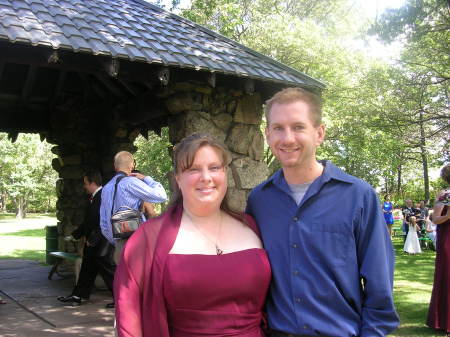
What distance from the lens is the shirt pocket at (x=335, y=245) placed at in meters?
1.79

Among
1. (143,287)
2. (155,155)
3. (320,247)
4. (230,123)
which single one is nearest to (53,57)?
(230,123)

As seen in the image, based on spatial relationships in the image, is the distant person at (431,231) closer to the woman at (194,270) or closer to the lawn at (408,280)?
the lawn at (408,280)

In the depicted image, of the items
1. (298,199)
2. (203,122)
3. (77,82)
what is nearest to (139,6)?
(77,82)

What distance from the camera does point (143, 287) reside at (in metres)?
1.84

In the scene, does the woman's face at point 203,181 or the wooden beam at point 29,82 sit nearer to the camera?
the woman's face at point 203,181

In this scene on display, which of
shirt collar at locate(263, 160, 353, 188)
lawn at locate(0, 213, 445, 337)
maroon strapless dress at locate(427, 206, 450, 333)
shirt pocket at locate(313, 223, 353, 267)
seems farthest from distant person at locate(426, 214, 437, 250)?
shirt pocket at locate(313, 223, 353, 267)

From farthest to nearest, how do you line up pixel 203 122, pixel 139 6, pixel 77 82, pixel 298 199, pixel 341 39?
pixel 341 39 → pixel 77 82 → pixel 139 6 → pixel 203 122 → pixel 298 199

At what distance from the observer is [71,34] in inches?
162

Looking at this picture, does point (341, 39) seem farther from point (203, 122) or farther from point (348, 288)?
point (348, 288)

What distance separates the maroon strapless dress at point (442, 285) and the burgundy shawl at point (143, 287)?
4.14 m

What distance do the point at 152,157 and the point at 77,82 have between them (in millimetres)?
9753

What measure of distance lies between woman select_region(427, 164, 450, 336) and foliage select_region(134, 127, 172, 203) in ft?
37.7

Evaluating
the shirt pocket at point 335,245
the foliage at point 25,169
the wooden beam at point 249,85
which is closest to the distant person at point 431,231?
the wooden beam at point 249,85

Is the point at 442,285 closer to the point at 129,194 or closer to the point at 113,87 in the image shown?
the point at 129,194
